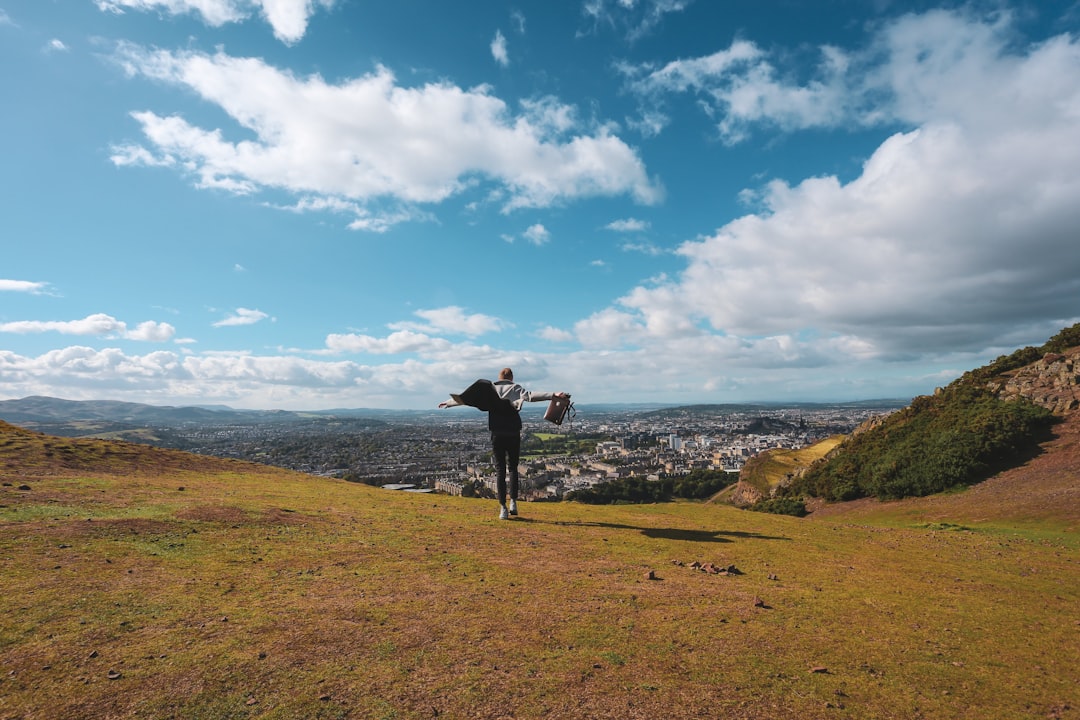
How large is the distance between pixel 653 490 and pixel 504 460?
48.1 metres

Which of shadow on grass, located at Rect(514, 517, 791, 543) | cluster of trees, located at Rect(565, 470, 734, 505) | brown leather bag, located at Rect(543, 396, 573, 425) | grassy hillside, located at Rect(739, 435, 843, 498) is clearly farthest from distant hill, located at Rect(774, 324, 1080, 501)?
brown leather bag, located at Rect(543, 396, 573, 425)

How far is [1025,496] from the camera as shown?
22.0 meters

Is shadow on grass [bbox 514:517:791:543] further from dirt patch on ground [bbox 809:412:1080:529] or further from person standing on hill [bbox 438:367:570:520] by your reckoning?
dirt patch on ground [bbox 809:412:1080:529]

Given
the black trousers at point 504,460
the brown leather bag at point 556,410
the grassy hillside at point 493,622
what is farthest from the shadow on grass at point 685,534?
the brown leather bag at point 556,410

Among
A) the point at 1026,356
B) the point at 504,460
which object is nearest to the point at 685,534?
the point at 504,460

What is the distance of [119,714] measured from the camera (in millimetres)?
3432

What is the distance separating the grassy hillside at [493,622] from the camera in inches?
153

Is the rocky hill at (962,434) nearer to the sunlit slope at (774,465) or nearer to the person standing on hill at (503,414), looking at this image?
the sunlit slope at (774,465)

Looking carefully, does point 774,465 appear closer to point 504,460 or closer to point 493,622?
point 504,460

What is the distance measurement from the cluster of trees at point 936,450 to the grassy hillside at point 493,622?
2149cm

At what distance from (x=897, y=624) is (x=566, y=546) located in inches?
194

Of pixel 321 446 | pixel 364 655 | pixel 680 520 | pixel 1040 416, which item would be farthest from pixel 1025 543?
pixel 321 446

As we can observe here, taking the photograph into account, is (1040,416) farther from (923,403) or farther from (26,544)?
(26,544)

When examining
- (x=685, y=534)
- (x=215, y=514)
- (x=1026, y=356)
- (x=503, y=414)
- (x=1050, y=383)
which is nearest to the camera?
(x=215, y=514)
